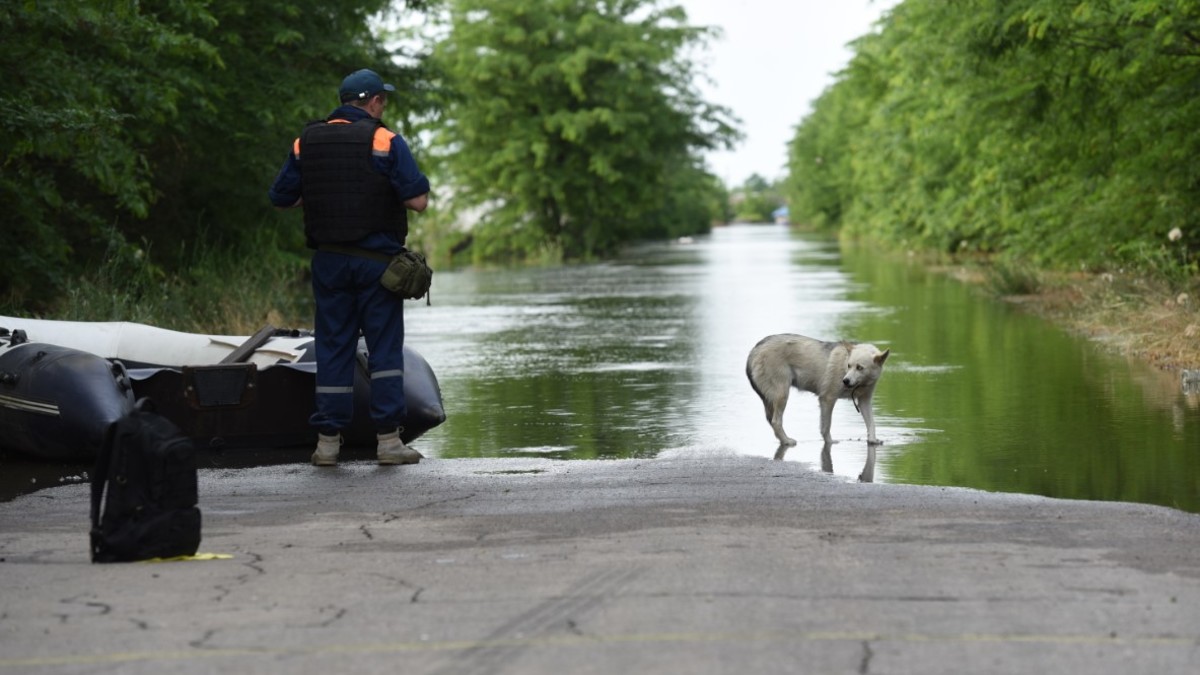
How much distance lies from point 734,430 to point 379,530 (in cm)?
496

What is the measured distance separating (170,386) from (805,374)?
3933mm

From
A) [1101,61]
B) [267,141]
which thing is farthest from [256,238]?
[1101,61]

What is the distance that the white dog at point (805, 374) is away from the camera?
11703mm

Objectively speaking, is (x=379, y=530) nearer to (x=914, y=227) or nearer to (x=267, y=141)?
(x=267, y=141)

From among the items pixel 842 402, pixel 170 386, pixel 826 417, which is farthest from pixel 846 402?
pixel 170 386

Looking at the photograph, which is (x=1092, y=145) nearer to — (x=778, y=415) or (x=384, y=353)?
(x=778, y=415)

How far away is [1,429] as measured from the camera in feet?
36.4

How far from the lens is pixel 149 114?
19.4 metres

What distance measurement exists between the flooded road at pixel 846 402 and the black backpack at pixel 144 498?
4.27 m

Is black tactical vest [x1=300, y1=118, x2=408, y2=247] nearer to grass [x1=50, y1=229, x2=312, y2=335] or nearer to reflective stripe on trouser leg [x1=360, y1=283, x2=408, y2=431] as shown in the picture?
reflective stripe on trouser leg [x1=360, y1=283, x2=408, y2=431]

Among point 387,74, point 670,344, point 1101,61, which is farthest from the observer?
point 387,74

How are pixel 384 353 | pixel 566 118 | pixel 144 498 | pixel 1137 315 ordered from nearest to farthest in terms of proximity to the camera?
pixel 144 498
pixel 384 353
pixel 1137 315
pixel 566 118

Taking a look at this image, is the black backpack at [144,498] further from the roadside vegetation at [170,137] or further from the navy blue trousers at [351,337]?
the roadside vegetation at [170,137]

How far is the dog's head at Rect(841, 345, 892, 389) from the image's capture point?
37.5ft
